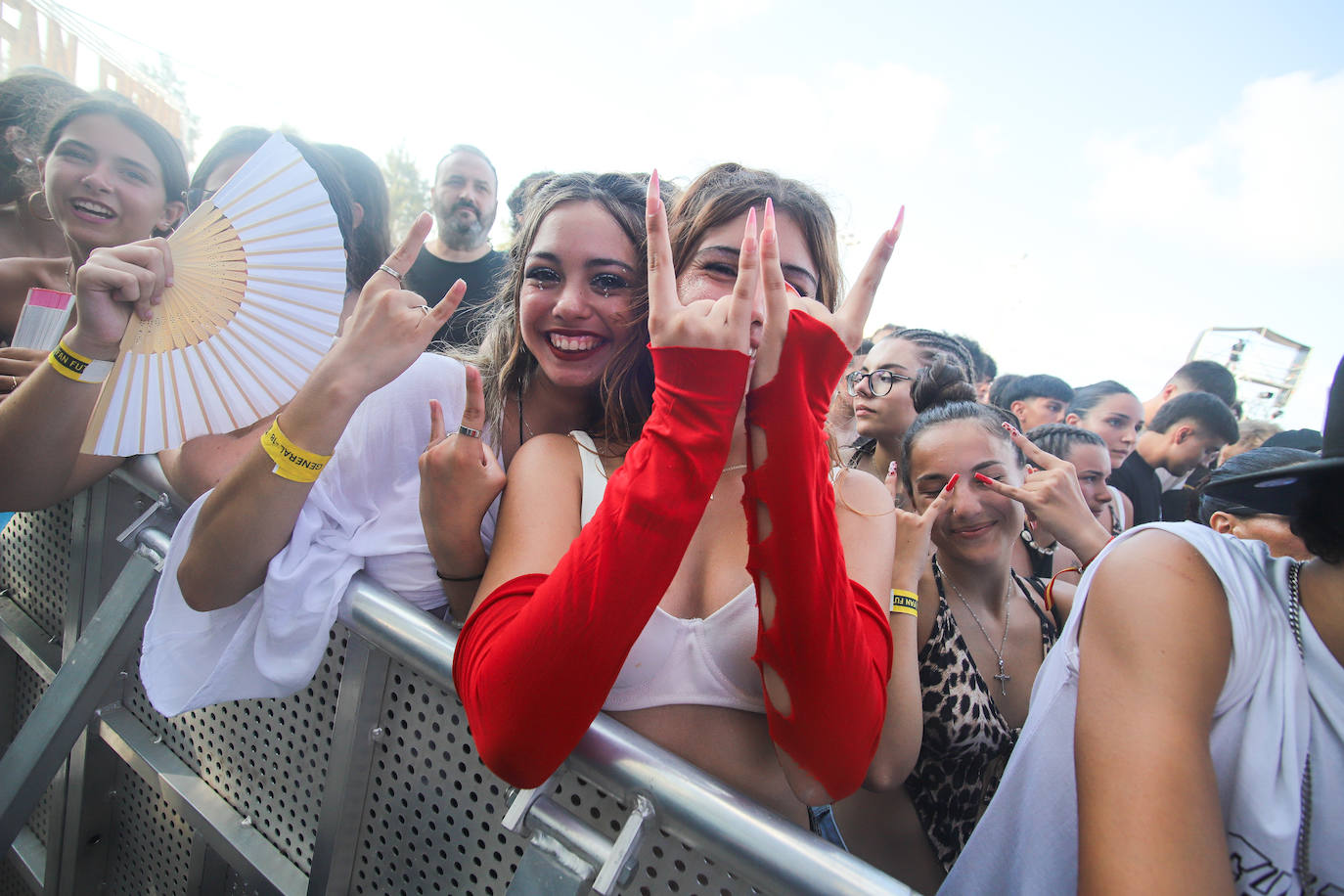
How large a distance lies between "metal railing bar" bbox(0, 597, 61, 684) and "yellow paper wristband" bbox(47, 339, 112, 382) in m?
1.11


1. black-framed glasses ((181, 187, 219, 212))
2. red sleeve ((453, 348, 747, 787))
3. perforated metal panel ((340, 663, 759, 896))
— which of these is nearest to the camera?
red sleeve ((453, 348, 747, 787))

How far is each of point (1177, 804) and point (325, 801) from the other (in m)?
1.50

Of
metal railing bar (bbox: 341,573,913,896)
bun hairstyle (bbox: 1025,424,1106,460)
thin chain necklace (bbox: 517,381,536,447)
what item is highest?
bun hairstyle (bbox: 1025,424,1106,460)

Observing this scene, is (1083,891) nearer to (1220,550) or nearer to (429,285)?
(1220,550)

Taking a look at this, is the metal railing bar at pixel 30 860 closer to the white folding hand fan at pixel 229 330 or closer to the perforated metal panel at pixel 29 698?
the perforated metal panel at pixel 29 698

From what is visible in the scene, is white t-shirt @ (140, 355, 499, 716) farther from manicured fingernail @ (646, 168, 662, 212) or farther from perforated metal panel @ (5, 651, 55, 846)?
perforated metal panel @ (5, 651, 55, 846)

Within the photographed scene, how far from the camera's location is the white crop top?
123 centimetres

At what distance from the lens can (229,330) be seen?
144 centimetres

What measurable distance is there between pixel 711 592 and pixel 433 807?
0.68 m

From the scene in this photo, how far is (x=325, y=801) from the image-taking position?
134 centimetres

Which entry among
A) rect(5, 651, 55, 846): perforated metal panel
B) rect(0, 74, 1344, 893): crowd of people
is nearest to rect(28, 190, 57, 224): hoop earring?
rect(0, 74, 1344, 893): crowd of people

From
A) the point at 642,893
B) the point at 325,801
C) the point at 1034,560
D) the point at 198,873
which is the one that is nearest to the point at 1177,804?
the point at 642,893

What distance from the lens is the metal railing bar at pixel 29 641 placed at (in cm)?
203

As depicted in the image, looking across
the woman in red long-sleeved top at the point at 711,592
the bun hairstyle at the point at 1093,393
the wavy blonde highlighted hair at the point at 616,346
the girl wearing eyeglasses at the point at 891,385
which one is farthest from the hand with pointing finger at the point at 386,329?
the bun hairstyle at the point at 1093,393
